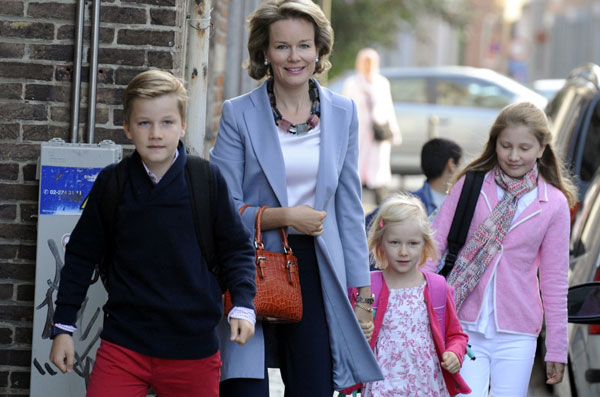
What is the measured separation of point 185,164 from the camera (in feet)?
12.4

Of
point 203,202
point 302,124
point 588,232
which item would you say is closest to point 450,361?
point 302,124

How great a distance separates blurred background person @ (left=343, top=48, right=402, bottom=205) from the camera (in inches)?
557

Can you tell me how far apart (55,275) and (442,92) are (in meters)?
14.3

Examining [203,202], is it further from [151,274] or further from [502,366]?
[502,366]

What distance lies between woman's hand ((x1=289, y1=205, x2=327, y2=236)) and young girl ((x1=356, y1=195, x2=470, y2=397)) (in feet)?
1.86

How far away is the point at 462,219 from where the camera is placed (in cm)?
471

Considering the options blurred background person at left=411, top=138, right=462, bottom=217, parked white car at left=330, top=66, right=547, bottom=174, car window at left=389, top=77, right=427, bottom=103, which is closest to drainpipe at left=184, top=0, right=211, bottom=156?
blurred background person at left=411, top=138, right=462, bottom=217

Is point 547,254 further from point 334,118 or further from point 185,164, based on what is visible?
point 185,164

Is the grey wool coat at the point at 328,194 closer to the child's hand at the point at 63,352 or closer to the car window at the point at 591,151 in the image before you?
the child's hand at the point at 63,352

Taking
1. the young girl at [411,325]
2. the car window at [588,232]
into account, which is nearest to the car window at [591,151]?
the car window at [588,232]

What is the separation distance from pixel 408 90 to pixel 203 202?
50.5 feet

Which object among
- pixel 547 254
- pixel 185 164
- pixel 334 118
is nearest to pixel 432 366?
pixel 547 254

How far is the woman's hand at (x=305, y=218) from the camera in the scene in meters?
4.03

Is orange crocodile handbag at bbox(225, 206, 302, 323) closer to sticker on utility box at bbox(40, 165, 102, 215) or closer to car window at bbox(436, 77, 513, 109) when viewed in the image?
sticker on utility box at bbox(40, 165, 102, 215)
